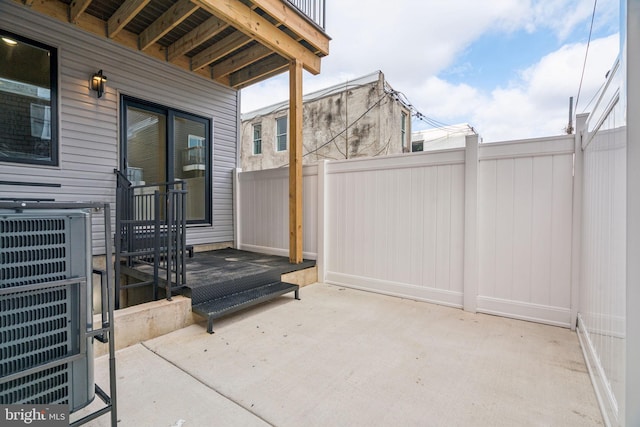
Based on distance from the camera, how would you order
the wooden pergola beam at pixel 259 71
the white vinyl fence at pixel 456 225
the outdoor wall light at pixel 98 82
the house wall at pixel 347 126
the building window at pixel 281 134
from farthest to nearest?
the building window at pixel 281 134, the house wall at pixel 347 126, the wooden pergola beam at pixel 259 71, the outdoor wall light at pixel 98 82, the white vinyl fence at pixel 456 225

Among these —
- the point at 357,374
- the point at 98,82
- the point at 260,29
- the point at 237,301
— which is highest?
the point at 260,29

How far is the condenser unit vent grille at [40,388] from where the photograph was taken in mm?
1085

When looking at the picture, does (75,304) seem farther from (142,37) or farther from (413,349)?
(142,37)

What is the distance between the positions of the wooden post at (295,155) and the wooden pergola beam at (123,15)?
174 cm

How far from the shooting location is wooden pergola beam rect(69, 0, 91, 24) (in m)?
3.21

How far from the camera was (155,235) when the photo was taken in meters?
2.70

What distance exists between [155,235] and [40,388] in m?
→ 1.67

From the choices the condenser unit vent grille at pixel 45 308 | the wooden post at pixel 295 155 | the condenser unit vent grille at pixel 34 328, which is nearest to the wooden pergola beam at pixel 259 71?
the wooden post at pixel 295 155

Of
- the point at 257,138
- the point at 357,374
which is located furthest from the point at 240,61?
the point at 257,138

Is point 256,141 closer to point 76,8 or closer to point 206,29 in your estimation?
point 206,29

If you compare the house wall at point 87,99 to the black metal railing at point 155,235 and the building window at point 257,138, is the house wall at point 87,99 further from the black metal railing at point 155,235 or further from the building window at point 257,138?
the building window at point 257,138

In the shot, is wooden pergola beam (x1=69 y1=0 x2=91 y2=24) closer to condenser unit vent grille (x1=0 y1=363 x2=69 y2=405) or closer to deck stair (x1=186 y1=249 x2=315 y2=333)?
deck stair (x1=186 y1=249 x2=315 y2=333)

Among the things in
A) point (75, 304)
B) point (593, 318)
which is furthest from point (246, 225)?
point (593, 318)

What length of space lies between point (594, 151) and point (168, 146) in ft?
15.8
